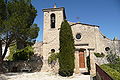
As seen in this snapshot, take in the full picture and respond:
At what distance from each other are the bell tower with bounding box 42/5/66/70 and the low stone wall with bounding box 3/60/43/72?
2301 millimetres

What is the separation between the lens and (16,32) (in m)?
14.2

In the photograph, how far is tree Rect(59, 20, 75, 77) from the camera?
13.8 metres

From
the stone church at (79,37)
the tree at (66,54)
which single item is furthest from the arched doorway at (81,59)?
the tree at (66,54)

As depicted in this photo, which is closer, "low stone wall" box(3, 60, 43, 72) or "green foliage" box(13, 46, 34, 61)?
"low stone wall" box(3, 60, 43, 72)

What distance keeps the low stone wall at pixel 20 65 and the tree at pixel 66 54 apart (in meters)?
5.30

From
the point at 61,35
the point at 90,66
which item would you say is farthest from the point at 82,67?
the point at 61,35

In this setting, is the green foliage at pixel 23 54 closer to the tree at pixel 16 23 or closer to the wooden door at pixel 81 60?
the tree at pixel 16 23

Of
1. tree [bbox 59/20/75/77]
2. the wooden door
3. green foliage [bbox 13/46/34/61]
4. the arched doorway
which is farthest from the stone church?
tree [bbox 59/20/75/77]

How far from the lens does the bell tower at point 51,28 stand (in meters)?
20.4

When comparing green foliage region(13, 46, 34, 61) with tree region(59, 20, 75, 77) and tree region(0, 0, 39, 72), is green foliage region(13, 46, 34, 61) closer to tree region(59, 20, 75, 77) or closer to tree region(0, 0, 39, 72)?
tree region(0, 0, 39, 72)

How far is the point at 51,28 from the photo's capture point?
21.5 meters

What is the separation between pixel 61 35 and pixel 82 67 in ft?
18.0

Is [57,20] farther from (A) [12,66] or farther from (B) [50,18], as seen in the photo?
(A) [12,66]

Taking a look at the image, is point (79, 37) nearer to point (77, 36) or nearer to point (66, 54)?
point (77, 36)
